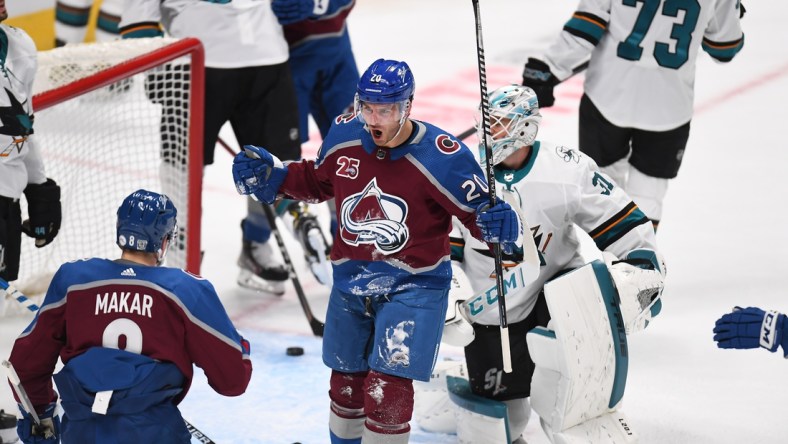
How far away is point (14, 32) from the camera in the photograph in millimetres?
3314

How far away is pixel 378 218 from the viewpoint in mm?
2811

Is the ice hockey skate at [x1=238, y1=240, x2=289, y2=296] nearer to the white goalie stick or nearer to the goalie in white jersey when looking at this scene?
the goalie in white jersey

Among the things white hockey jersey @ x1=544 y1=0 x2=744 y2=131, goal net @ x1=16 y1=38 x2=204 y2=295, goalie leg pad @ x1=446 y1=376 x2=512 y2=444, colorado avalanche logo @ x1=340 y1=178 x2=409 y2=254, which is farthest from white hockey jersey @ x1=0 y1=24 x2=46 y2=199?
white hockey jersey @ x1=544 y1=0 x2=744 y2=131

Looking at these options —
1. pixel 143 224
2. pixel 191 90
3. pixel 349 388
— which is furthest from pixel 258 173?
pixel 191 90

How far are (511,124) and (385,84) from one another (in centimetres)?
53

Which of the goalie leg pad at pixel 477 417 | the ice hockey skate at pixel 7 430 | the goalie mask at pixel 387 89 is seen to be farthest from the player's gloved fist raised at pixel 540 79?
the ice hockey skate at pixel 7 430

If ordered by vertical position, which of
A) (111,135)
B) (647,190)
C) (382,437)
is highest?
(382,437)

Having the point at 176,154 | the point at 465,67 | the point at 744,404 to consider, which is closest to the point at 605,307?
the point at 744,404

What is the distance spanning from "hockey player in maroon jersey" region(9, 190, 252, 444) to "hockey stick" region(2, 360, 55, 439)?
19 mm

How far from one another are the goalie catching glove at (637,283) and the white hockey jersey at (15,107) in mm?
1604

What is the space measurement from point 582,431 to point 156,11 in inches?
90.8

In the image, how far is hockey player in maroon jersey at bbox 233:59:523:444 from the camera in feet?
9.03

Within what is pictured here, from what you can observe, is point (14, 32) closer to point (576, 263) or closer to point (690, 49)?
point (576, 263)

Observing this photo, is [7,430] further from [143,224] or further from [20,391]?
[143,224]
